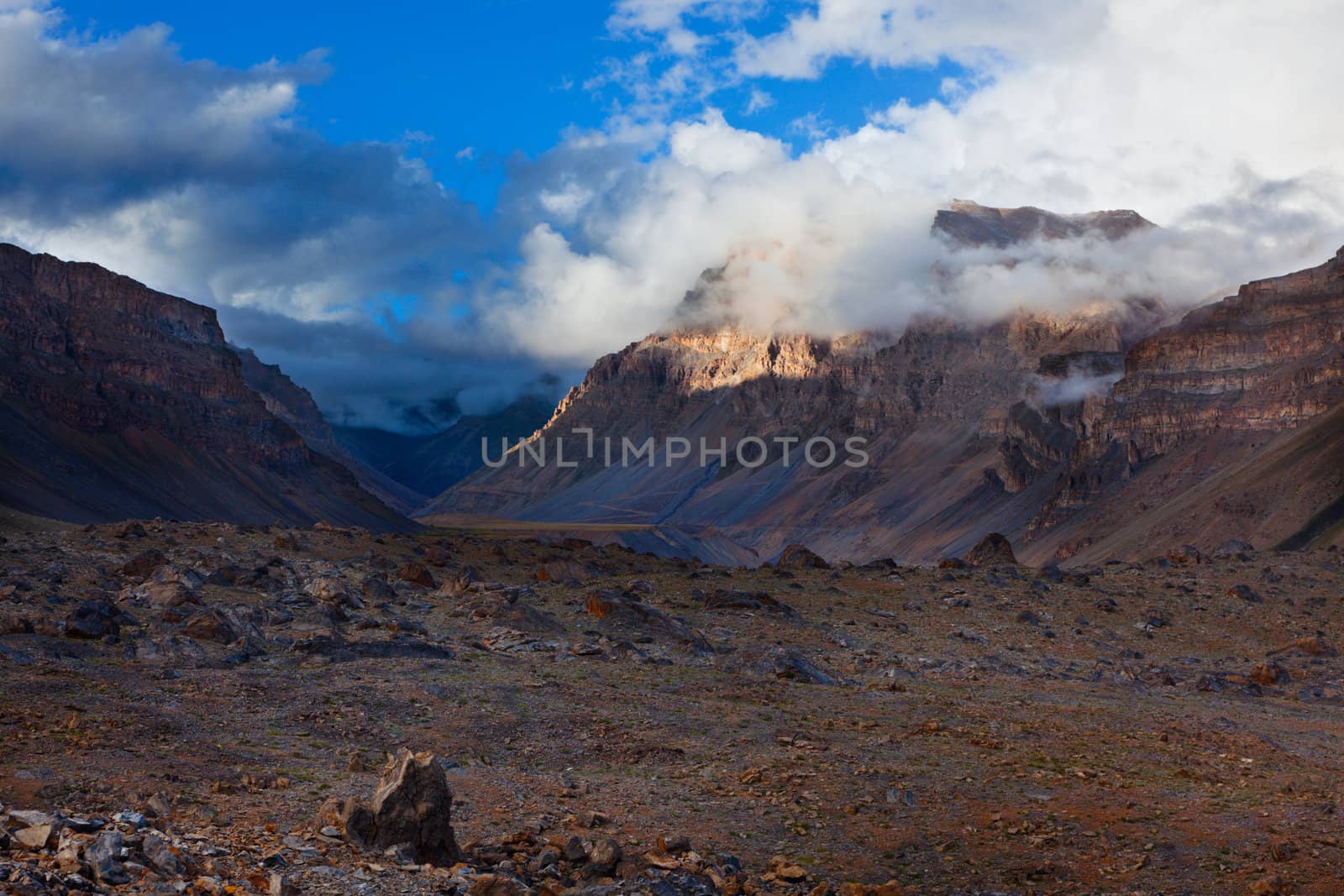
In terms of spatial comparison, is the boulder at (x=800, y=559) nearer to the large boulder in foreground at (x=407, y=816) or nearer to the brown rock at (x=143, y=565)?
the brown rock at (x=143, y=565)

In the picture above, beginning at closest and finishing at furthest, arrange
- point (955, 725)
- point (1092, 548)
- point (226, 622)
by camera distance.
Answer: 1. point (955, 725)
2. point (226, 622)
3. point (1092, 548)

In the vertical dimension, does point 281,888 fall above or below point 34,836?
below

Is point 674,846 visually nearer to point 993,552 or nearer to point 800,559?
point 800,559

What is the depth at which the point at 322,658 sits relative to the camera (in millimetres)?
23531

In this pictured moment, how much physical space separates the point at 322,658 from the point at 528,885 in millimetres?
12334

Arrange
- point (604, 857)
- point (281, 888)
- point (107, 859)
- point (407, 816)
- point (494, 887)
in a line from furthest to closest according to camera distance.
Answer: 1. point (604, 857)
2. point (407, 816)
3. point (494, 887)
4. point (281, 888)
5. point (107, 859)

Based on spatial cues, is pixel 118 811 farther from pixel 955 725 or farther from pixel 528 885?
pixel 955 725

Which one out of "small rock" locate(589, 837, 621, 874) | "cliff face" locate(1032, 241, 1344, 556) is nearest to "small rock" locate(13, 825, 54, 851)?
"small rock" locate(589, 837, 621, 874)

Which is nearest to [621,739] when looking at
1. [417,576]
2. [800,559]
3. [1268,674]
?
[417,576]

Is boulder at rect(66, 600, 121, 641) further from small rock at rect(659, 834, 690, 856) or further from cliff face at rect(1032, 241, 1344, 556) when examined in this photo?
cliff face at rect(1032, 241, 1344, 556)

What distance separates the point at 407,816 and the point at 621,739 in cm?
666

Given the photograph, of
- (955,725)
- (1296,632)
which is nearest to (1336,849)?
(955,725)

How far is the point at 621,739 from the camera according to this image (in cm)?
1928

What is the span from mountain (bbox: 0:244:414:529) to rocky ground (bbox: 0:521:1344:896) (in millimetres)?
103323
